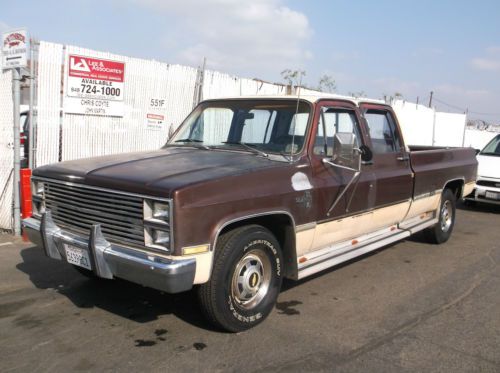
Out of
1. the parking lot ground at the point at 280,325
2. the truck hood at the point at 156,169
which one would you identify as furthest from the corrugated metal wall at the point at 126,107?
the truck hood at the point at 156,169

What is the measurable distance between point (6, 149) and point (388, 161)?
5350 mm

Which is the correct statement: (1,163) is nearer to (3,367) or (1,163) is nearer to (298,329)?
(3,367)

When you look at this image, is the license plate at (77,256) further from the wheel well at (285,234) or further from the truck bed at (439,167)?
the truck bed at (439,167)

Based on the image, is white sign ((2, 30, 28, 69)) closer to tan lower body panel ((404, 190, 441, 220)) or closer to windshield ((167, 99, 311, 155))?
windshield ((167, 99, 311, 155))

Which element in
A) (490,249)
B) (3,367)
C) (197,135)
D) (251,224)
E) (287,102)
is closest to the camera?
(3,367)

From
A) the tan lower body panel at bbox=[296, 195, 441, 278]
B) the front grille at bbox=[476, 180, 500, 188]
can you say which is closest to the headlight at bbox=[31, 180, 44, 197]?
the tan lower body panel at bbox=[296, 195, 441, 278]

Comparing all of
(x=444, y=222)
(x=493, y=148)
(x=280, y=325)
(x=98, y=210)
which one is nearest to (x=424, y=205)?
(x=444, y=222)

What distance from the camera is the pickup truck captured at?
11.7 ft

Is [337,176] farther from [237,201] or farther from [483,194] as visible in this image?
[483,194]

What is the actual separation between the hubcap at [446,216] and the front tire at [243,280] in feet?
12.9

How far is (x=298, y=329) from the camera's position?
4.16 m

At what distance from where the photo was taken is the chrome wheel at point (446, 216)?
734 centimetres

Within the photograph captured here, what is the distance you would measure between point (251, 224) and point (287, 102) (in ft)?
5.00

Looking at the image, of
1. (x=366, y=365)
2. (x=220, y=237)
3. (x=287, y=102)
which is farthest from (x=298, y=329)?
(x=287, y=102)
